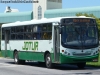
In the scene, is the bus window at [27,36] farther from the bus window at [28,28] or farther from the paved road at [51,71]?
the paved road at [51,71]

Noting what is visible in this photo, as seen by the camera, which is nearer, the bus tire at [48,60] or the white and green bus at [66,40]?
the white and green bus at [66,40]

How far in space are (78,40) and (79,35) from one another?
308 mm

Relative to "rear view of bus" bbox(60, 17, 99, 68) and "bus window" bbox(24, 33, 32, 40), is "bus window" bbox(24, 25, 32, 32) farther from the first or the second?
"rear view of bus" bbox(60, 17, 99, 68)

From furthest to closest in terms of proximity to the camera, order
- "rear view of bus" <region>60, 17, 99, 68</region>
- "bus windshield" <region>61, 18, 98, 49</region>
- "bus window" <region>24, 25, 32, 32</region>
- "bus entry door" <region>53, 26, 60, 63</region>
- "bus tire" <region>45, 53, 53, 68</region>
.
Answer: "bus window" <region>24, 25, 32, 32</region>, "bus tire" <region>45, 53, 53, 68</region>, "bus entry door" <region>53, 26, 60, 63</region>, "bus windshield" <region>61, 18, 98, 49</region>, "rear view of bus" <region>60, 17, 99, 68</region>

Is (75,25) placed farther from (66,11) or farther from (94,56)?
(66,11)

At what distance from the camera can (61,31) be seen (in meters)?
22.3

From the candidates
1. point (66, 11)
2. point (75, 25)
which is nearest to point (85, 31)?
point (75, 25)

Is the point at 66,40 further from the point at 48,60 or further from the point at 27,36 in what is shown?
the point at 27,36

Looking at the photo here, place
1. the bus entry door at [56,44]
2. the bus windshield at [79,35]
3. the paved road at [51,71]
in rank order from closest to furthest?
1. the paved road at [51,71]
2. the bus windshield at [79,35]
3. the bus entry door at [56,44]

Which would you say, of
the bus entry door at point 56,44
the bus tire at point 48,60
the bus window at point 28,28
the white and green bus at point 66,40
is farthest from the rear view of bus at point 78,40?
the bus window at point 28,28

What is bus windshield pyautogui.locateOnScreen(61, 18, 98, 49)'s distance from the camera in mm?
22359

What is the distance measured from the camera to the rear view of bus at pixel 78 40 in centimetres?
2225

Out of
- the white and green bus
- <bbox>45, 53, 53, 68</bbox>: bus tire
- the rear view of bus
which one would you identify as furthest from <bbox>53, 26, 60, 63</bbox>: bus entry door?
<bbox>45, 53, 53, 68</bbox>: bus tire

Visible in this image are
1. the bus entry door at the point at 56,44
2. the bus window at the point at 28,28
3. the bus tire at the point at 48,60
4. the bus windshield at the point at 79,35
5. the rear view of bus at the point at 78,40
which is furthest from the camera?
the bus window at the point at 28,28
